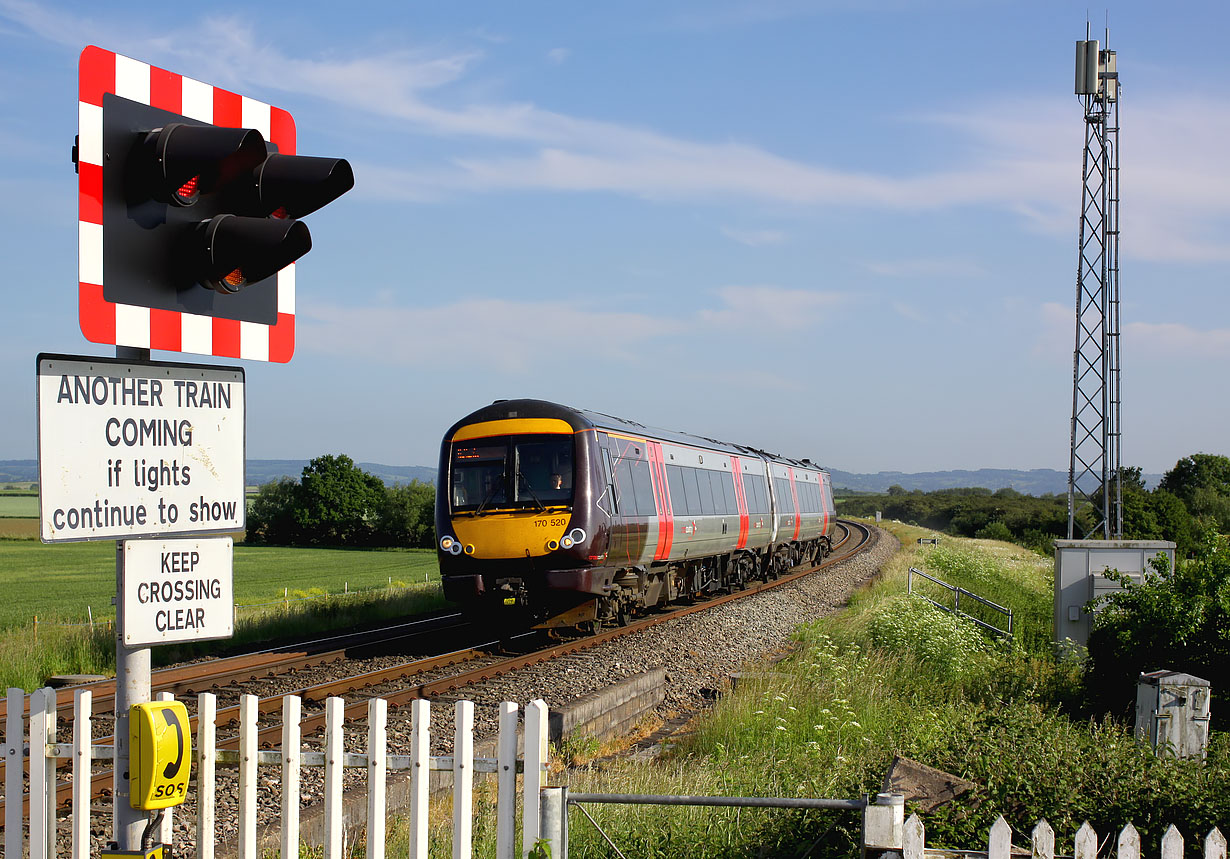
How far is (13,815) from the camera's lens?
183 inches

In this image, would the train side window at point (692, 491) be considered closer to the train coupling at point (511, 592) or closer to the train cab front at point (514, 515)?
the train cab front at point (514, 515)

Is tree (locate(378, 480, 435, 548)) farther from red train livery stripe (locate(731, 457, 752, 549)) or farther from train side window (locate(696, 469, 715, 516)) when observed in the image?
train side window (locate(696, 469, 715, 516))

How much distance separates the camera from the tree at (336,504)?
7412 cm

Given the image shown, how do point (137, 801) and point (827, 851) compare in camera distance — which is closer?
point (137, 801)

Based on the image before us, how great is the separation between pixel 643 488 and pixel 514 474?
254 cm

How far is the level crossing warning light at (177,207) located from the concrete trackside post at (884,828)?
278 centimetres

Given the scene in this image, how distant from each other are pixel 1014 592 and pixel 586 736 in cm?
1705

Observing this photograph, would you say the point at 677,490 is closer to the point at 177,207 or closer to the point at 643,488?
the point at 643,488

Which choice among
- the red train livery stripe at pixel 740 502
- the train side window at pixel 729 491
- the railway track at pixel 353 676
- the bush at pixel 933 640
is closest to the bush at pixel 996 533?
the red train livery stripe at pixel 740 502

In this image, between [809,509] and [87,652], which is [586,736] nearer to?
[87,652]

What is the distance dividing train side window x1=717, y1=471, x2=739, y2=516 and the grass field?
10642 millimetres

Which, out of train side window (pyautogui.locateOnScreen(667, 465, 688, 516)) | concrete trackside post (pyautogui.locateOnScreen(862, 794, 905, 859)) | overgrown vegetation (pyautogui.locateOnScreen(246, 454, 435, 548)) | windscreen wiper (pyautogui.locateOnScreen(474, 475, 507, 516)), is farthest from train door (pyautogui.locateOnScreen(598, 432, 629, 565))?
overgrown vegetation (pyautogui.locateOnScreen(246, 454, 435, 548))

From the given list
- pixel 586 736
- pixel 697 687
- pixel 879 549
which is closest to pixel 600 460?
pixel 697 687

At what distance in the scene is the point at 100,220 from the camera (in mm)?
3438
